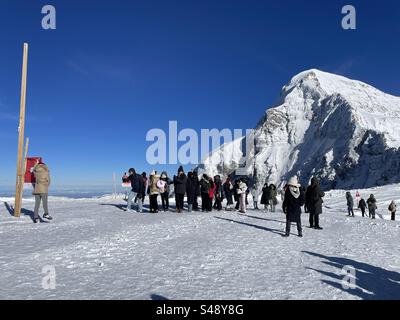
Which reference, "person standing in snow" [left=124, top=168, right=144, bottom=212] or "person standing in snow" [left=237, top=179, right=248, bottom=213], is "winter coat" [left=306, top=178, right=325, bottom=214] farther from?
"person standing in snow" [left=124, top=168, right=144, bottom=212]

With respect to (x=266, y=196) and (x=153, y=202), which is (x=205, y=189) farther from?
(x=266, y=196)

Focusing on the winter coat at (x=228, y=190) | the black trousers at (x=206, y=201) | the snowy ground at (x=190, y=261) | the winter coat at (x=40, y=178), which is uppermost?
the winter coat at (x=40, y=178)

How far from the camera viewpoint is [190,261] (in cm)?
795

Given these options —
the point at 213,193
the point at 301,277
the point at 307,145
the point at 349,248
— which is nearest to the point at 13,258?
the point at 301,277

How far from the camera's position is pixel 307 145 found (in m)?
146

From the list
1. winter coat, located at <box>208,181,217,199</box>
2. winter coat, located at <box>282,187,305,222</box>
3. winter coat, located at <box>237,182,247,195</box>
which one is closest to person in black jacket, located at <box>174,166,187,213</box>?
winter coat, located at <box>208,181,217,199</box>

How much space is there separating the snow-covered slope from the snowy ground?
9992cm

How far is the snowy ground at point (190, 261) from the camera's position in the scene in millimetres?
5930

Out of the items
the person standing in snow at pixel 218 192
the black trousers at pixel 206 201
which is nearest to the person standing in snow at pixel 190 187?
the black trousers at pixel 206 201

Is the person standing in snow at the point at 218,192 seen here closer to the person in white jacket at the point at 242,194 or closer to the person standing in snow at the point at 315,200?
the person in white jacket at the point at 242,194

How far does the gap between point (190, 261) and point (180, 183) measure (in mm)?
11066

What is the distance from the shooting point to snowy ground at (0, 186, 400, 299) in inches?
233

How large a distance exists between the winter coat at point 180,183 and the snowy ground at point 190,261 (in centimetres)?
538
